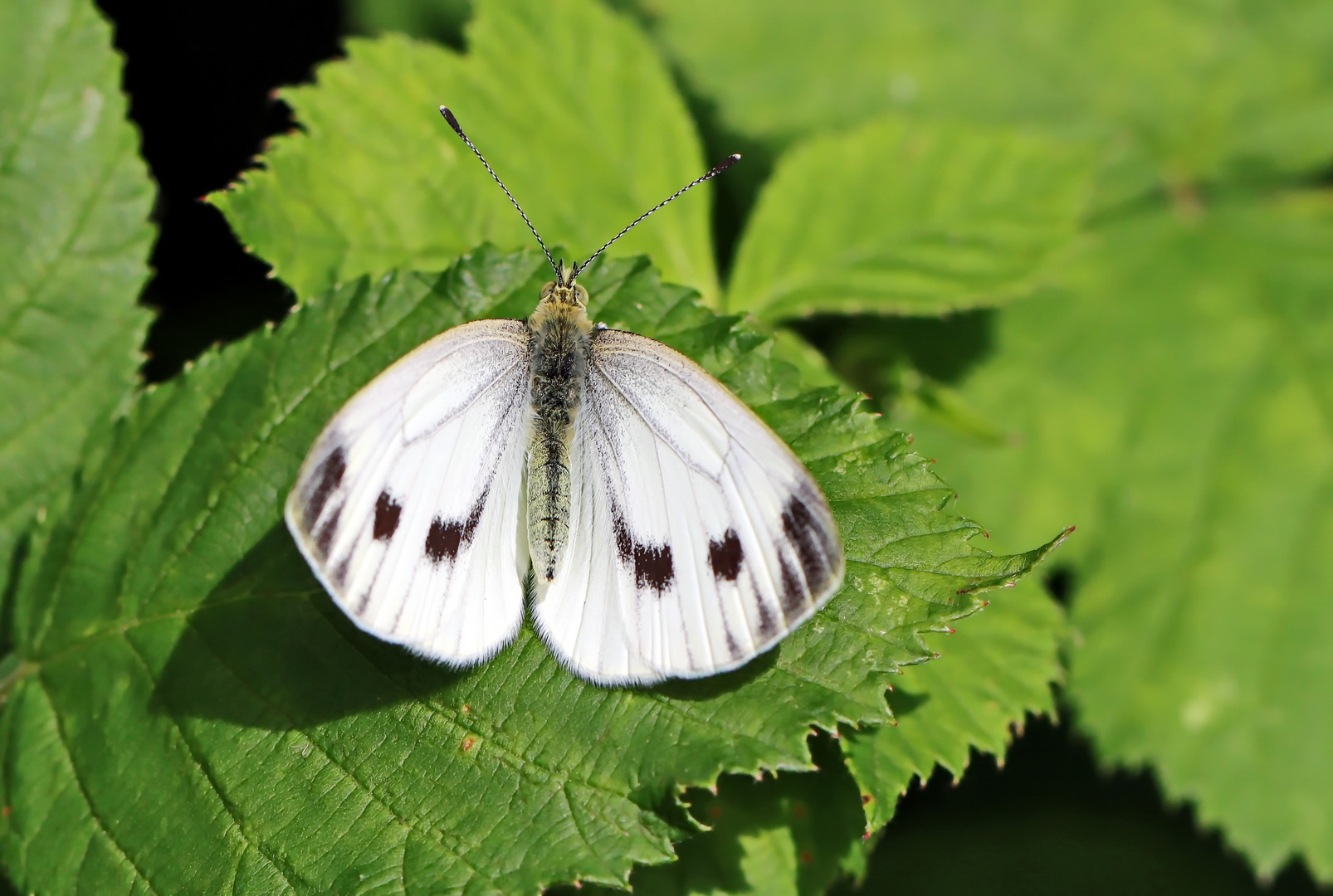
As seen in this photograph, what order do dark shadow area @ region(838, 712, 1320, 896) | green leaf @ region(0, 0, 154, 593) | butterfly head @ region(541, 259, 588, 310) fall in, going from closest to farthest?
butterfly head @ region(541, 259, 588, 310) → green leaf @ region(0, 0, 154, 593) → dark shadow area @ region(838, 712, 1320, 896)

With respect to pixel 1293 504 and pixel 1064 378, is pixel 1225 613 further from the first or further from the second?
pixel 1064 378

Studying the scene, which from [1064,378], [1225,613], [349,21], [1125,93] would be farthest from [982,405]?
[349,21]

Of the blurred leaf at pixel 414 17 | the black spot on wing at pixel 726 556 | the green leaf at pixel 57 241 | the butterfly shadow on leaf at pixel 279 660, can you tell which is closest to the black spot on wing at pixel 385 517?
the butterfly shadow on leaf at pixel 279 660

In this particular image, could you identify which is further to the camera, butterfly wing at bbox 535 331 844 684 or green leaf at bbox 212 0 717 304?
green leaf at bbox 212 0 717 304

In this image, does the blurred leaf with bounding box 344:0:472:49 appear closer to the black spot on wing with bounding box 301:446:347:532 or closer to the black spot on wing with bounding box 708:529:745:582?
the black spot on wing with bounding box 301:446:347:532

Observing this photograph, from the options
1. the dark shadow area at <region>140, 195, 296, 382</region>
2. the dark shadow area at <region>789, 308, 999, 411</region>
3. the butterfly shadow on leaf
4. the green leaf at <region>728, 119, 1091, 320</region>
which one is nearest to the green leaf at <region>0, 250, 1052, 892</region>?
the butterfly shadow on leaf

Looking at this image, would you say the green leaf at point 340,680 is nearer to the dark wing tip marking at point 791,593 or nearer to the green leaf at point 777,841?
the dark wing tip marking at point 791,593
